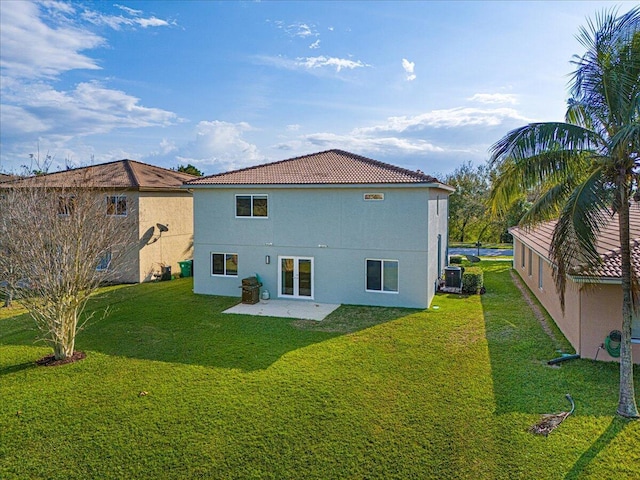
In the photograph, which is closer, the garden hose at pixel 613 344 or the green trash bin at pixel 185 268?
the garden hose at pixel 613 344

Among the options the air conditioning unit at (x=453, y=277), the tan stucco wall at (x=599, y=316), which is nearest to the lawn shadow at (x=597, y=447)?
the tan stucco wall at (x=599, y=316)

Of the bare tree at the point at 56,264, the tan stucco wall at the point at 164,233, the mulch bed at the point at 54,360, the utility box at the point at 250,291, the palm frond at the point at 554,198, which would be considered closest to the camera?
the palm frond at the point at 554,198

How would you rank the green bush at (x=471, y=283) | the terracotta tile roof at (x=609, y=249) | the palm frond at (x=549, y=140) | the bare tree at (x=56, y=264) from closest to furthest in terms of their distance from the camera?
the palm frond at (x=549, y=140) → the terracotta tile roof at (x=609, y=249) → the bare tree at (x=56, y=264) → the green bush at (x=471, y=283)

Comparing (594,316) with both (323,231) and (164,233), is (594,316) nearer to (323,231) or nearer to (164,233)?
(323,231)

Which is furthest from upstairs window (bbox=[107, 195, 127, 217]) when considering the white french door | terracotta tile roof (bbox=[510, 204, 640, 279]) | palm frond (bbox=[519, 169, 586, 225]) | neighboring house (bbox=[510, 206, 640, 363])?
palm frond (bbox=[519, 169, 586, 225])

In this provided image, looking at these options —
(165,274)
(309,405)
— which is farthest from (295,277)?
(309,405)

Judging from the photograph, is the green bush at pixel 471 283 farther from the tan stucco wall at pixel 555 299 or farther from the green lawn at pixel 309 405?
the green lawn at pixel 309 405

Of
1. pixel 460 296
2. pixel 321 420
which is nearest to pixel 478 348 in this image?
pixel 321 420

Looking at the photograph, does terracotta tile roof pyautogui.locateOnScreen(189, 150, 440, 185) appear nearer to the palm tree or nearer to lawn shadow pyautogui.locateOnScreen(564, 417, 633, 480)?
the palm tree

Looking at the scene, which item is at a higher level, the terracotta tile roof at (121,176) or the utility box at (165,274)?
the terracotta tile roof at (121,176)
